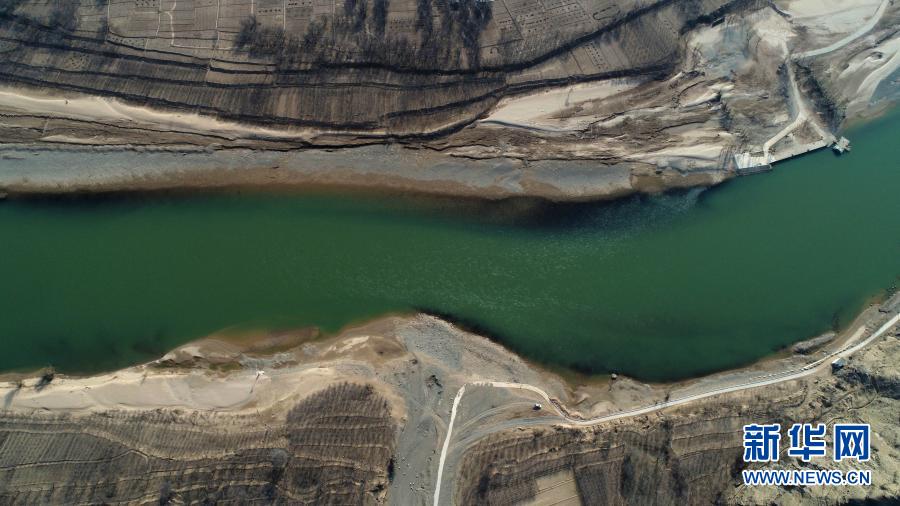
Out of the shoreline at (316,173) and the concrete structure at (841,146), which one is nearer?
the shoreline at (316,173)

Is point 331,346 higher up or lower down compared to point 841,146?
lower down

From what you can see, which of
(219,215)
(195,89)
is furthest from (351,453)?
(195,89)

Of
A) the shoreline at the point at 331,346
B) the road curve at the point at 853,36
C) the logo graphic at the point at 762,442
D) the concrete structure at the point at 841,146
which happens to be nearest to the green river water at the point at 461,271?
the shoreline at the point at 331,346

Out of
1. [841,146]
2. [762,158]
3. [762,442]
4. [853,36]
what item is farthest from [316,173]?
[853,36]

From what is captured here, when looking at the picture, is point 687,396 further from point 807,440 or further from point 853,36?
point 853,36

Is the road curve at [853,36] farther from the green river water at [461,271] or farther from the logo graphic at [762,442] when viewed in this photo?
the logo graphic at [762,442]

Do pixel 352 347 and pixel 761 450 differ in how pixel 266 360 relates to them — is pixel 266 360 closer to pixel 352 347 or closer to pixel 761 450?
pixel 352 347

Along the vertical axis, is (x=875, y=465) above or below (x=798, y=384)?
below
